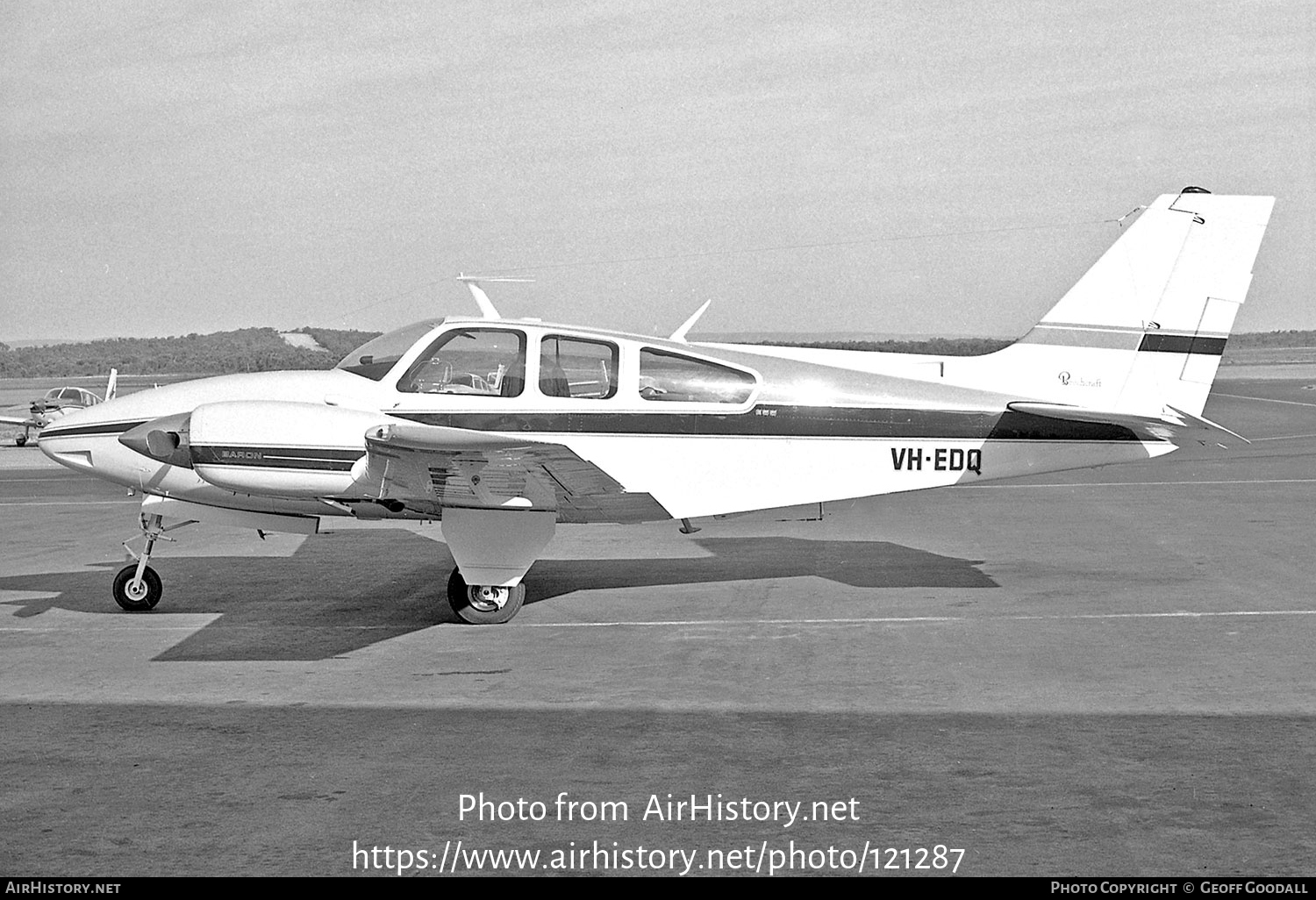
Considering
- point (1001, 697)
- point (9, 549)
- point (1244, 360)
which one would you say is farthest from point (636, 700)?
point (1244, 360)

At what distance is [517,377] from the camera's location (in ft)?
32.7

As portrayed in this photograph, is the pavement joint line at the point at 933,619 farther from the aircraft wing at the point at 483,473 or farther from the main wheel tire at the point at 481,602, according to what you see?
the aircraft wing at the point at 483,473

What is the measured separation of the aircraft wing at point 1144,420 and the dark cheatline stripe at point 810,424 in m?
0.09

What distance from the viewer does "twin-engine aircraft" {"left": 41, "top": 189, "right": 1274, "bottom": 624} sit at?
973cm

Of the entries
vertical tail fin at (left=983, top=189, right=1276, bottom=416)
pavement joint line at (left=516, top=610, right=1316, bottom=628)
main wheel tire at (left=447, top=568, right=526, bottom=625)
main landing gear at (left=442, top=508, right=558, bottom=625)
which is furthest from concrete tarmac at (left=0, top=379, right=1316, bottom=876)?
vertical tail fin at (left=983, top=189, right=1276, bottom=416)

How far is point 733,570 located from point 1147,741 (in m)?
5.82

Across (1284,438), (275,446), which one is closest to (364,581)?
(275,446)

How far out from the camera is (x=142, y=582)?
34.2 feet

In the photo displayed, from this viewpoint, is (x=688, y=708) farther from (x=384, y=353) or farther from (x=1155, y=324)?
(x=1155, y=324)

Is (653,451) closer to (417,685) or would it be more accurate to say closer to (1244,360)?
(417,685)

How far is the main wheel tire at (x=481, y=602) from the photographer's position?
9789mm

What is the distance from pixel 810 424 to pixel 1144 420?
2.69m

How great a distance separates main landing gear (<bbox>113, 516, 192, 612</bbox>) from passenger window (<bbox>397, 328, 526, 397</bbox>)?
246cm

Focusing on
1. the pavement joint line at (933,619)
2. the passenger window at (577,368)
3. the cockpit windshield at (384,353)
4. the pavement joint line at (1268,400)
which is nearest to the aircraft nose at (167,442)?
the cockpit windshield at (384,353)
